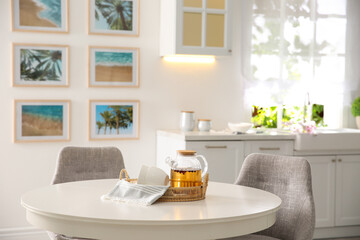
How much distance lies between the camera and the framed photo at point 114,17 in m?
4.50

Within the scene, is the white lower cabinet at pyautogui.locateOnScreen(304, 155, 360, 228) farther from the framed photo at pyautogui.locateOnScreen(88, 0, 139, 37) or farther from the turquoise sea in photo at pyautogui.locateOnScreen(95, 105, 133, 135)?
the framed photo at pyautogui.locateOnScreen(88, 0, 139, 37)

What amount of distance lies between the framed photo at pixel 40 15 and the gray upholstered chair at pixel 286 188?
6.85 feet

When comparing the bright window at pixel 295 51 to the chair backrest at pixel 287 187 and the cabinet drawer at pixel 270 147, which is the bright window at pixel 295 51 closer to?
the cabinet drawer at pixel 270 147

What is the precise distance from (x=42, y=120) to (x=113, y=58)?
75cm

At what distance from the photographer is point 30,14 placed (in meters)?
4.30

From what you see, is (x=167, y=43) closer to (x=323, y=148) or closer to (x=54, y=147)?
(x=54, y=147)

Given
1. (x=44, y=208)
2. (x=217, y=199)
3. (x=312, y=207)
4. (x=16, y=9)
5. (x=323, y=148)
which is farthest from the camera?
(x=323, y=148)

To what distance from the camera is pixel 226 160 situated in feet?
14.1

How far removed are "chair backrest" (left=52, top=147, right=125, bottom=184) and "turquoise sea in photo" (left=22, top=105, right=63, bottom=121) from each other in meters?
1.13

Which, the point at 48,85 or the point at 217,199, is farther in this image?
the point at 48,85

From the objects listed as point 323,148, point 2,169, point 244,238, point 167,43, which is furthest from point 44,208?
point 323,148

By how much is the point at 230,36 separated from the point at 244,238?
2.16 meters

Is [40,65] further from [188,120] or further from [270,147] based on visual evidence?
[270,147]

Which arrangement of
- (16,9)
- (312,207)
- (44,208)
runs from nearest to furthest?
(44,208) → (312,207) → (16,9)
